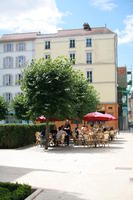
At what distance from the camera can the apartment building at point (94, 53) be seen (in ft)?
188

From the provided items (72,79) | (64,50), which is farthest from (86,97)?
(64,50)

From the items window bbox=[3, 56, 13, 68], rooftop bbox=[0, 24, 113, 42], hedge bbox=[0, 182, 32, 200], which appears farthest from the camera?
window bbox=[3, 56, 13, 68]

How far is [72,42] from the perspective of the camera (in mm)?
60000

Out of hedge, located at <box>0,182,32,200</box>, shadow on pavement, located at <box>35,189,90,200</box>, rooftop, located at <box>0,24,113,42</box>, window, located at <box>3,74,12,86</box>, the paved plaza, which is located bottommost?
shadow on pavement, located at <box>35,189,90,200</box>

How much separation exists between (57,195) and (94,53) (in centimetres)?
Answer: 5192

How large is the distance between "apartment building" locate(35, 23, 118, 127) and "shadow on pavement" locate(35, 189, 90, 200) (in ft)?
159

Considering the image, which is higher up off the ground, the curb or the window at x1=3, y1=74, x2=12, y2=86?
the window at x1=3, y1=74, x2=12, y2=86

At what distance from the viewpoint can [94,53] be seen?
5875 cm

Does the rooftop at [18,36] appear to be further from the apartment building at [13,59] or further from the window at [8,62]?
the window at [8,62]

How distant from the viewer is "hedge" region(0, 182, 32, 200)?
23.1 feet

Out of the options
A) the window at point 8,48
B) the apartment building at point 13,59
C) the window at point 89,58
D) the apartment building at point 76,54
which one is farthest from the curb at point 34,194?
the window at point 8,48

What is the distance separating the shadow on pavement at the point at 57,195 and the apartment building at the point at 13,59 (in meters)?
53.1

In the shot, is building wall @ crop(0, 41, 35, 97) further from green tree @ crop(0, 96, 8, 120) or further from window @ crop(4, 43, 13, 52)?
green tree @ crop(0, 96, 8, 120)

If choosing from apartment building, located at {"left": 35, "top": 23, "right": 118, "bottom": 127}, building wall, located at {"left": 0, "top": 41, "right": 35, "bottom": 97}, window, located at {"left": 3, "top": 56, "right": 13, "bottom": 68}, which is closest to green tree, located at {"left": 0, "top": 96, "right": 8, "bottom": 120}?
building wall, located at {"left": 0, "top": 41, "right": 35, "bottom": 97}
